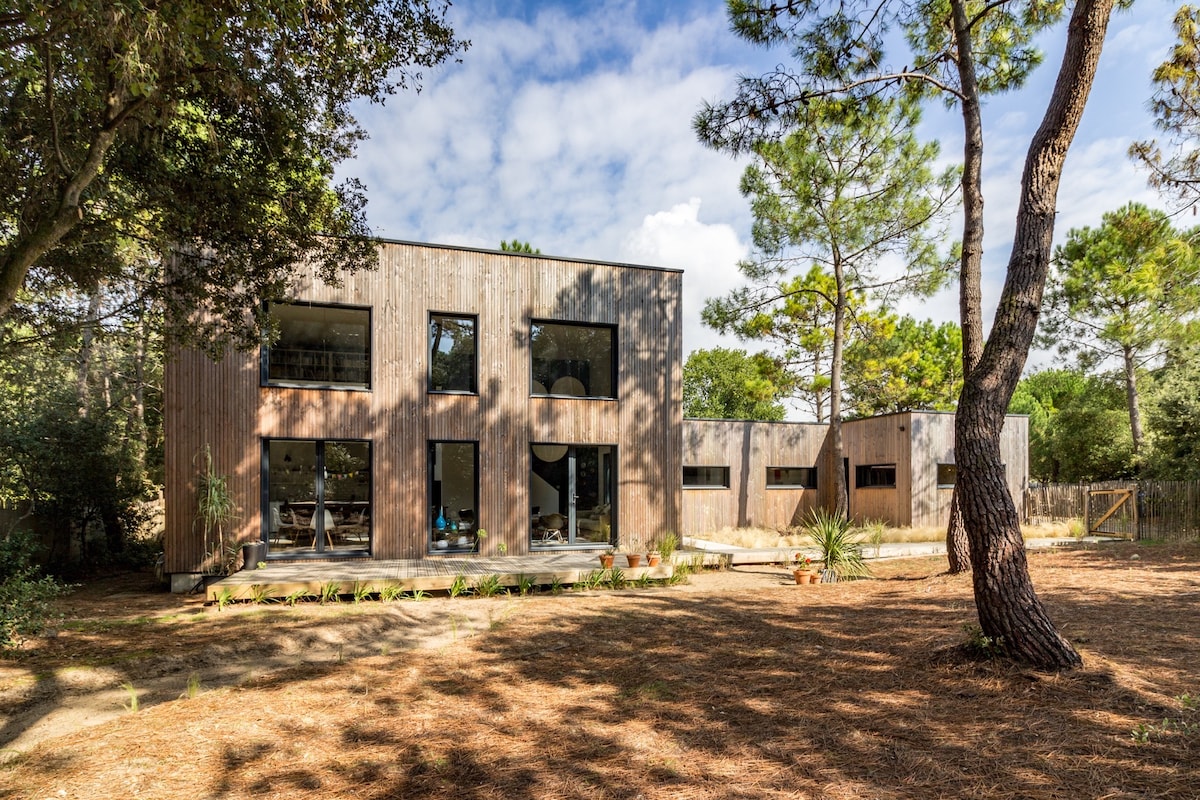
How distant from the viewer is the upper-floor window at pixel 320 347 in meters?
10.0

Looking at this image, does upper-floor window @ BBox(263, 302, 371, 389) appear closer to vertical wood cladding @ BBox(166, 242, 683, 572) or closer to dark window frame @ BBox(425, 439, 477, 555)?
vertical wood cladding @ BBox(166, 242, 683, 572)

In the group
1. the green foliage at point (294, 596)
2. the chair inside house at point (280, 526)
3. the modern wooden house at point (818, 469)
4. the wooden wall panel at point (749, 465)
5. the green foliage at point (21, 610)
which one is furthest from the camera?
the wooden wall panel at point (749, 465)

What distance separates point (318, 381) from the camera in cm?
1018

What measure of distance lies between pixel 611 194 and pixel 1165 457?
1359cm

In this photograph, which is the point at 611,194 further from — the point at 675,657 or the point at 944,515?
the point at 944,515

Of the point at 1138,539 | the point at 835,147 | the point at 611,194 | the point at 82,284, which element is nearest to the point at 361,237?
the point at 82,284

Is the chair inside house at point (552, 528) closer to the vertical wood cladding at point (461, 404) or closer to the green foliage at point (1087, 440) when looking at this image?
the vertical wood cladding at point (461, 404)

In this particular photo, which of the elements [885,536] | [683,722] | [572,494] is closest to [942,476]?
[885,536]

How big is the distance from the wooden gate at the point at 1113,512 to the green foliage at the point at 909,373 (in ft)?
22.1

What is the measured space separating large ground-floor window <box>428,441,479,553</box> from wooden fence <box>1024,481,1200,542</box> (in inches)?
535

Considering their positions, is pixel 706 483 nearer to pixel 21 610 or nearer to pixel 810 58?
pixel 810 58

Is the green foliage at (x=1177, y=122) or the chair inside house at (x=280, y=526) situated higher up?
the green foliage at (x=1177, y=122)

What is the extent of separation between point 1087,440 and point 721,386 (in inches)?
718

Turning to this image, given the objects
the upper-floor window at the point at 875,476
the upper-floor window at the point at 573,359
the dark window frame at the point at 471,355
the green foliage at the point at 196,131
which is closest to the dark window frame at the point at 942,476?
the upper-floor window at the point at 875,476
